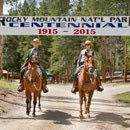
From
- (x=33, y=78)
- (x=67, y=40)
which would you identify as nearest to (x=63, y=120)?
(x=33, y=78)

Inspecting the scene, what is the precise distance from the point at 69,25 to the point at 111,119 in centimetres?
388

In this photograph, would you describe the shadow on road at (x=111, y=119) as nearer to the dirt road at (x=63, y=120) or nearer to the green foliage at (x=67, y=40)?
the dirt road at (x=63, y=120)

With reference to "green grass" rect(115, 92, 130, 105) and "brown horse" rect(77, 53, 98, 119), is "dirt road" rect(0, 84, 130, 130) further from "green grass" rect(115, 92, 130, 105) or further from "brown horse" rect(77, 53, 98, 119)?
"green grass" rect(115, 92, 130, 105)

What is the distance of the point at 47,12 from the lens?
6278 cm

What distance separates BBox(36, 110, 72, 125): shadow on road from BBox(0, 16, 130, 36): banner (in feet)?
10.5

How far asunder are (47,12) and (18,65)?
17.3 meters

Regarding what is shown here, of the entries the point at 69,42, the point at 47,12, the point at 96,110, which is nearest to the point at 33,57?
the point at 96,110

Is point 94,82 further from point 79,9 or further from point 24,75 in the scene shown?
point 79,9

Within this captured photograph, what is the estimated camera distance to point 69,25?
47.2ft

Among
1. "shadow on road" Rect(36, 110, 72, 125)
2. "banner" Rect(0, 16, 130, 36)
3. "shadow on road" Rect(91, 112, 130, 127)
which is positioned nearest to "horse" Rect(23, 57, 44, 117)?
"shadow on road" Rect(36, 110, 72, 125)

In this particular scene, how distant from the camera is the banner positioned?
1431 cm

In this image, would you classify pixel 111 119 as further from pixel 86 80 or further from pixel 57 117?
pixel 57 117

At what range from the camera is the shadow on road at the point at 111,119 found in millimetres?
13438

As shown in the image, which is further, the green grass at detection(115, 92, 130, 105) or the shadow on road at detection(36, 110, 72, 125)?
the green grass at detection(115, 92, 130, 105)
